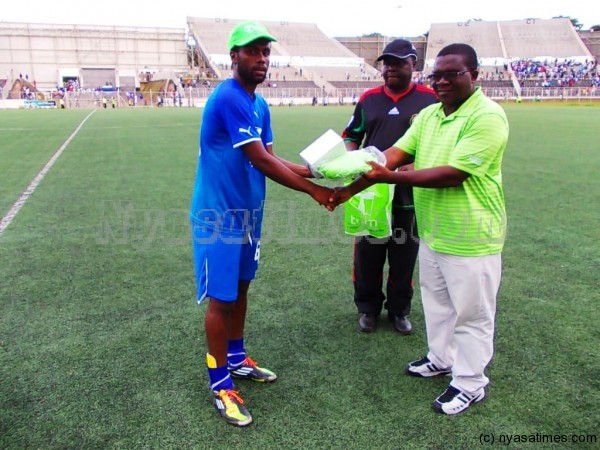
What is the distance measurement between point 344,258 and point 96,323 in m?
2.52

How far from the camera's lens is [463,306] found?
9.24 feet

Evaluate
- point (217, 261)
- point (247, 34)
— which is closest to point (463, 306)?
point (217, 261)

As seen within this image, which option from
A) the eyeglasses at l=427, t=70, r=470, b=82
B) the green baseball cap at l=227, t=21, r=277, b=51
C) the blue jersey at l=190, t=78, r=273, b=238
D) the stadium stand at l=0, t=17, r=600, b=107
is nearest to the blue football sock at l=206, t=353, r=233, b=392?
the blue jersey at l=190, t=78, r=273, b=238

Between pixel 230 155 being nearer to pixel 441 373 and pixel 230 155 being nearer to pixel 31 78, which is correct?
pixel 441 373

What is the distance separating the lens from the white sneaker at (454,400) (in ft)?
9.36

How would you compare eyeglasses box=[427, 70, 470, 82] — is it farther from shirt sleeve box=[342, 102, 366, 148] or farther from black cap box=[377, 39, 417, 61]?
shirt sleeve box=[342, 102, 366, 148]

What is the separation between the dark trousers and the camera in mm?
3852

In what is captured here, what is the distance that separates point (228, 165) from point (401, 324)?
1972mm

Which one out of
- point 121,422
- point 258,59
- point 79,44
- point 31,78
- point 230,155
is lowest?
point 121,422

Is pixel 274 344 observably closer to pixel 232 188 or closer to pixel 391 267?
pixel 391 267

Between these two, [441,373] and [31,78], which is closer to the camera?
[441,373]

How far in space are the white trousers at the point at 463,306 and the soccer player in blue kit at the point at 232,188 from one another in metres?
0.77

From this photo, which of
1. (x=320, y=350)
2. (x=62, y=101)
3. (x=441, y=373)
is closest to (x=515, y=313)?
(x=441, y=373)

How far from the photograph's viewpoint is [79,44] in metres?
66.7
